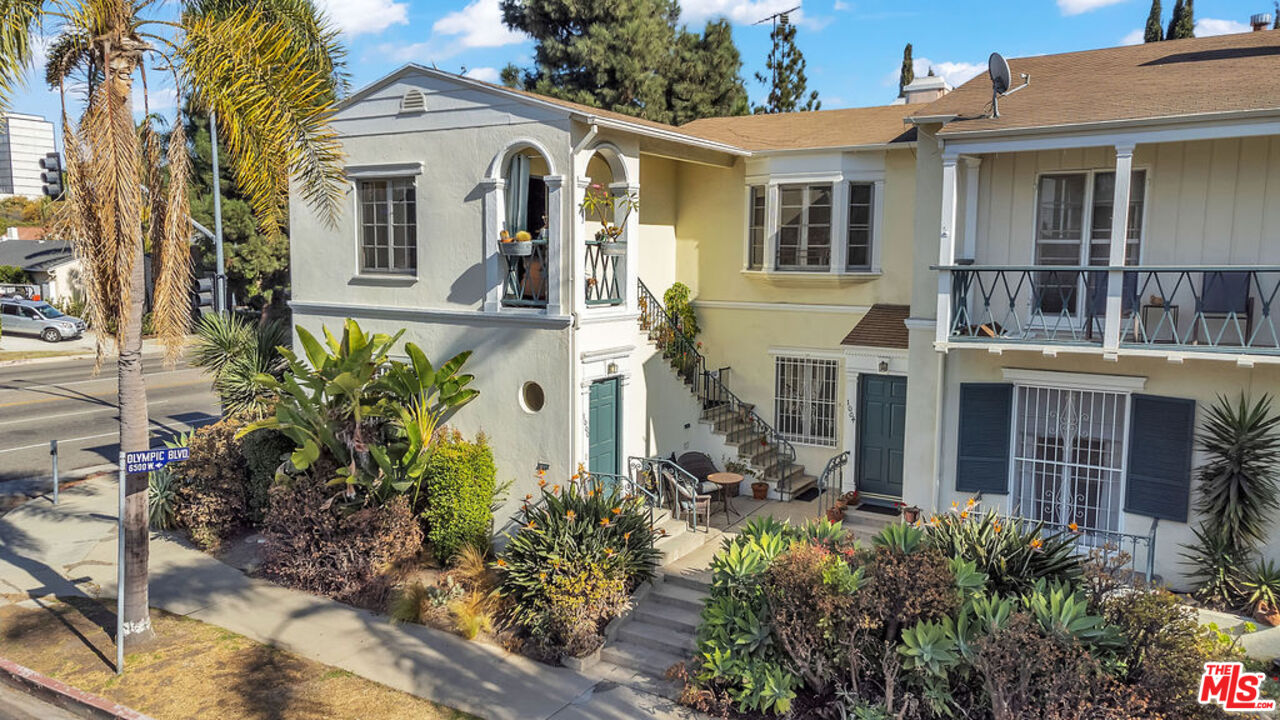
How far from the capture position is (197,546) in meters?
14.1

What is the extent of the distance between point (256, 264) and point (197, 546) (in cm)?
2561

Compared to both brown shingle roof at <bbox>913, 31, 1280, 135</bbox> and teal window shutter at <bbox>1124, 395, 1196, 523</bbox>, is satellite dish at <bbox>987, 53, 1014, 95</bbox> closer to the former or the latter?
brown shingle roof at <bbox>913, 31, 1280, 135</bbox>

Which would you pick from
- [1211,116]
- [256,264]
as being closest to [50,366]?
[256,264]

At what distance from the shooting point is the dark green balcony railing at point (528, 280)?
13.2 m

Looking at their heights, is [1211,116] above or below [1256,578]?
above

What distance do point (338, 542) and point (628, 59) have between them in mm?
23069

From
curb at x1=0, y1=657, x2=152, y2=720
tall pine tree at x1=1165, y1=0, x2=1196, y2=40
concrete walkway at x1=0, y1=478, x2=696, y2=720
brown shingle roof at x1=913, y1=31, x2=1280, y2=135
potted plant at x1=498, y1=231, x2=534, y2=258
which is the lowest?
curb at x1=0, y1=657, x2=152, y2=720

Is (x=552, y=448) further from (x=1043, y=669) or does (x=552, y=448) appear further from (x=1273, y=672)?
(x=1273, y=672)

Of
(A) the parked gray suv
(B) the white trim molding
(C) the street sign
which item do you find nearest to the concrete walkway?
(C) the street sign

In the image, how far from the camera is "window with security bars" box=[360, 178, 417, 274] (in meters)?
14.3

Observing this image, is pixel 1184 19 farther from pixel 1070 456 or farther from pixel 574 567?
pixel 574 567

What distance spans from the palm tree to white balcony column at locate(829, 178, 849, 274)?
318 inches

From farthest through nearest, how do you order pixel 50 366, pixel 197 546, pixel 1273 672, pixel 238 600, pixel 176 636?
pixel 50 366, pixel 197 546, pixel 238 600, pixel 176 636, pixel 1273 672

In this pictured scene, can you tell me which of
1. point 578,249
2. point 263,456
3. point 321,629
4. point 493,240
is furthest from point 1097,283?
point 263,456
